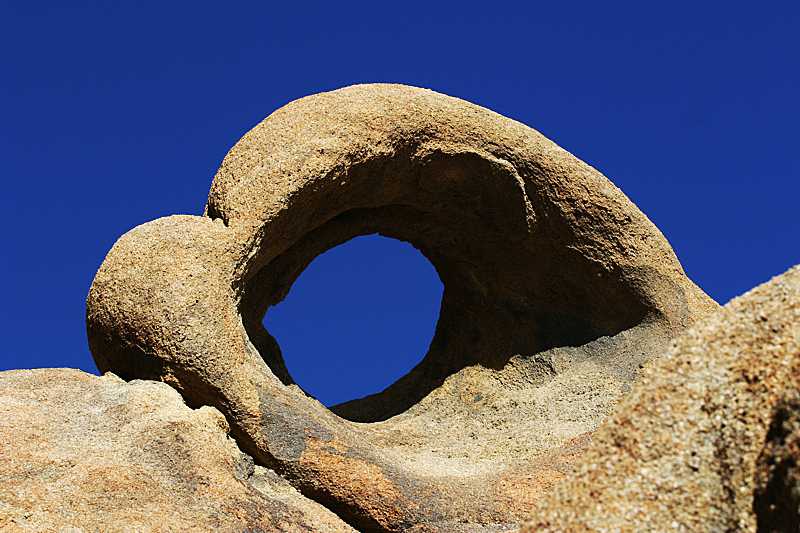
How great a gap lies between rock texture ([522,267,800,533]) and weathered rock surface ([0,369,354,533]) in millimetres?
2762

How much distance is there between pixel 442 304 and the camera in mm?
8992

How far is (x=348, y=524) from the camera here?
5906 mm

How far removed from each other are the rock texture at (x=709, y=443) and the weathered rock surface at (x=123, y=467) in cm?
276

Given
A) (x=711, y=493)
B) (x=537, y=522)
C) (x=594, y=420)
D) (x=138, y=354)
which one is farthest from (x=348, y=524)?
(x=711, y=493)

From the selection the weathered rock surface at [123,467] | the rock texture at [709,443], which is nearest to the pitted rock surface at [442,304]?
the weathered rock surface at [123,467]

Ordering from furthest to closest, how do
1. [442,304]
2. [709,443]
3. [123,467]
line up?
[442,304] < [123,467] < [709,443]

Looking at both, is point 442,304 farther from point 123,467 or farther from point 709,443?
point 709,443

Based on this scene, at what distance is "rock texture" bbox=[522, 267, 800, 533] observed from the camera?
106 inches

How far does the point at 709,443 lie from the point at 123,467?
355 cm

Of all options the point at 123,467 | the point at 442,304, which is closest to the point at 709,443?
the point at 123,467

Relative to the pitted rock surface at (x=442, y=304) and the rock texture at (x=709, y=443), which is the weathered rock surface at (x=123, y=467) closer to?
the pitted rock surface at (x=442, y=304)

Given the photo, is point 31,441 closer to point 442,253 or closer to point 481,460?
point 481,460

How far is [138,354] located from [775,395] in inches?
168

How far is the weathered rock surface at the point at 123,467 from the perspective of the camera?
4.77 m
